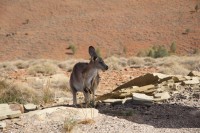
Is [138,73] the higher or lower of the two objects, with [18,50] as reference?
lower

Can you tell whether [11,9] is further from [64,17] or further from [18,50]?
[18,50]

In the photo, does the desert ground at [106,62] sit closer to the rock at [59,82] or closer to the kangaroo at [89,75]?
the rock at [59,82]

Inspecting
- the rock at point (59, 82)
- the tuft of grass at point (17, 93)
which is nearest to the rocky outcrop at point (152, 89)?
the tuft of grass at point (17, 93)

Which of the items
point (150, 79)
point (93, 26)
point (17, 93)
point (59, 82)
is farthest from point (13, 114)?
point (93, 26)

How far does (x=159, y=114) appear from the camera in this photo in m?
9.29

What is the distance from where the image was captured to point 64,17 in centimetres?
5831

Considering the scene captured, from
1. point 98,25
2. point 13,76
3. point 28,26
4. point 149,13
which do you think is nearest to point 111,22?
point 98,25

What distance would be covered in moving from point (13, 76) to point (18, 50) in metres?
28.5

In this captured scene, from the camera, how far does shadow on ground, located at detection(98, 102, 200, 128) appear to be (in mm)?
8609

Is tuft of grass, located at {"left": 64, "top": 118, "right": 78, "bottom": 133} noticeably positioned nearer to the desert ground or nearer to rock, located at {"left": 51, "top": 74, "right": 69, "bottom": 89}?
the desert ground

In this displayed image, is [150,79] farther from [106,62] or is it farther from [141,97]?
[106,62]

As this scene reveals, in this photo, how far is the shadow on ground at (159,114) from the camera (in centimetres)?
861

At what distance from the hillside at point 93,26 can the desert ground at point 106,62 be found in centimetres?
12

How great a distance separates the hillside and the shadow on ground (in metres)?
36.3
